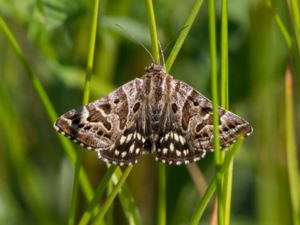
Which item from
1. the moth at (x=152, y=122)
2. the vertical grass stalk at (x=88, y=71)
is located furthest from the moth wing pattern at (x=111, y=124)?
the vertical grass stalk at (x=88, y=71)

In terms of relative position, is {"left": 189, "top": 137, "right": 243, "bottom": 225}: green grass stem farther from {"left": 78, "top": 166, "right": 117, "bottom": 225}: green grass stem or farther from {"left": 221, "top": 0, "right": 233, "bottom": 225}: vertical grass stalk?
{"left": 78, "top": 166, "right": 117, "bottom": 225}: green grass stem

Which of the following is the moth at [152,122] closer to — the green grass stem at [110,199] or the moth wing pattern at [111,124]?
the moth wing pattern at [111,124]

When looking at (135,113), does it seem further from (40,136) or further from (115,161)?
(40,136)

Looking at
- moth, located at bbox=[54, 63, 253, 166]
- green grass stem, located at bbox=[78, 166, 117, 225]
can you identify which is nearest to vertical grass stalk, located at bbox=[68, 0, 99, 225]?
green grass stem, located at bbox=[78, 166, 117, 225]

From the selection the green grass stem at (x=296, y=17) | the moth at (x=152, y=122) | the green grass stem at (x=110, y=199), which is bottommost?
the green grass stem at (x=110, y=199)

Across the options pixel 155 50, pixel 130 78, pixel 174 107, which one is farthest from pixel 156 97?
pixel 130 78

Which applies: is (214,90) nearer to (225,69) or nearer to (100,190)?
(225,69)
